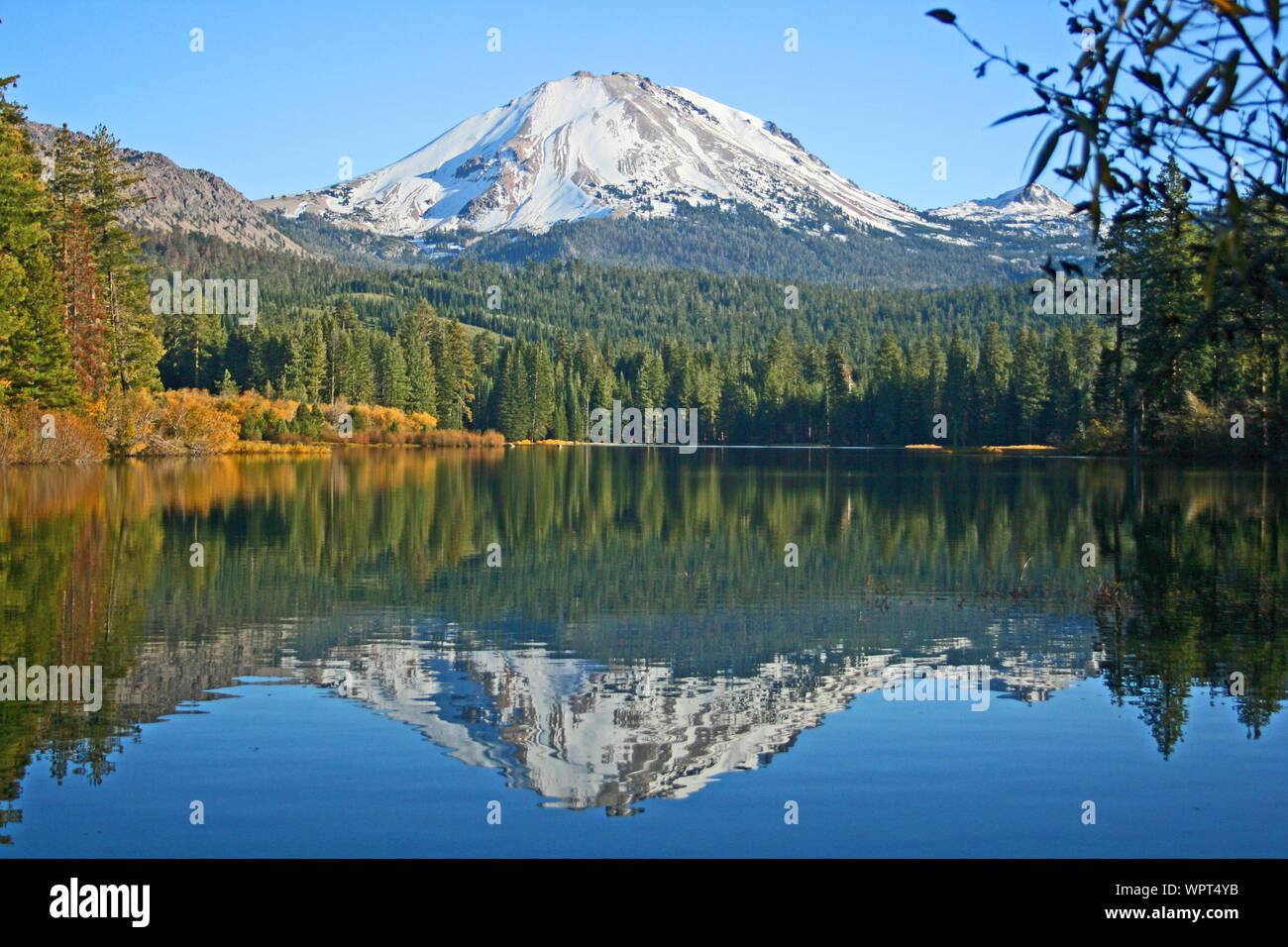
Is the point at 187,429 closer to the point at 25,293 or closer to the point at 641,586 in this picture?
the point at 25,293

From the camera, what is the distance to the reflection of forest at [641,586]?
12539mm

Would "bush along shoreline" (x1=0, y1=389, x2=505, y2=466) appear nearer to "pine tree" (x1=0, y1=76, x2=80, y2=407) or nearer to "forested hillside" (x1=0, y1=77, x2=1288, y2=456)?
"forested hillside" (x1=0, y1=77, x2=1288, y2=456)

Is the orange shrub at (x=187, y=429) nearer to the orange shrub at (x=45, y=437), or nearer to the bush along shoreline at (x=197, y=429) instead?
the bush along shoreline at (x=197, y=429)

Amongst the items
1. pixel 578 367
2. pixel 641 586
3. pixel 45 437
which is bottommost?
pixel 641 586

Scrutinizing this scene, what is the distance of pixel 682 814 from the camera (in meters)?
7.89

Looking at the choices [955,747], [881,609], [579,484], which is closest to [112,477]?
[579,484]

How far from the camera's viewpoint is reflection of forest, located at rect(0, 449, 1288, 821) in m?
12.5

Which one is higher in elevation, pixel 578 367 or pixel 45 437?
pixel 578 367

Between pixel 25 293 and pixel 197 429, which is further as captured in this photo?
pixel 197 429

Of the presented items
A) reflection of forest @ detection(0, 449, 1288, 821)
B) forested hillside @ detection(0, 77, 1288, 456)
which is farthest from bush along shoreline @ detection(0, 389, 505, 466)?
reflection of forest @ detection(0, 449, 1288, 821)

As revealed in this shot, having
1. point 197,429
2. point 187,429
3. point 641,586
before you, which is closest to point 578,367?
point 197,429

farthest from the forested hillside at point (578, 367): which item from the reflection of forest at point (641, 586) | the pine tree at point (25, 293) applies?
the reflection of forest at point (641, 586)

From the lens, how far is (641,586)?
18531 mm
